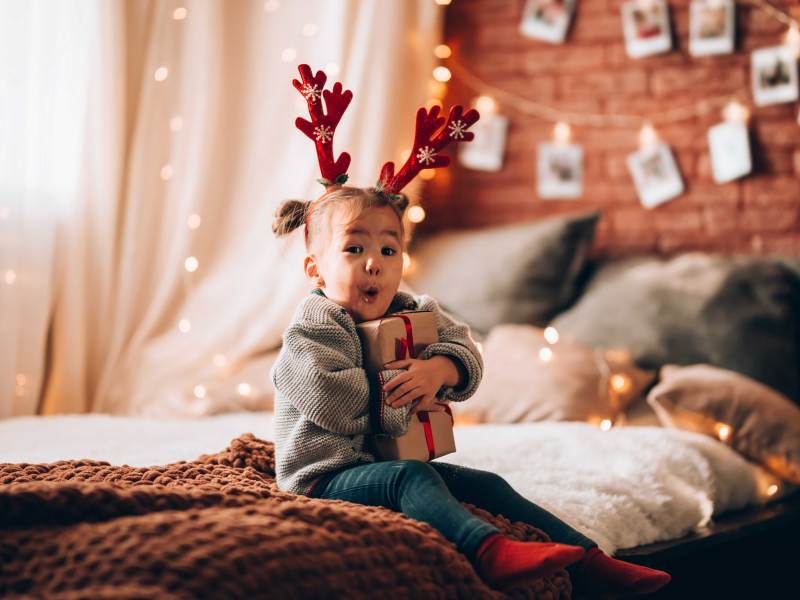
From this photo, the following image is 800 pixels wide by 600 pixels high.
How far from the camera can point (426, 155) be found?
1.44 m

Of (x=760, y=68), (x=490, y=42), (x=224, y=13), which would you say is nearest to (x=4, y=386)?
(x=224, y=13)

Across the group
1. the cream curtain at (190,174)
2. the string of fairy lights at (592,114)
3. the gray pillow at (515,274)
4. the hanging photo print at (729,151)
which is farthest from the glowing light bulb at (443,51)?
the hanging photo print at (729,151)

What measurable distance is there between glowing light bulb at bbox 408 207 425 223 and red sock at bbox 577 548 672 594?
1802 mm

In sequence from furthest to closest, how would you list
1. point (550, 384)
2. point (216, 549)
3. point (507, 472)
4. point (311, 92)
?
point (550, 384), point (507, 472), point (311, 92), point (216, 549)

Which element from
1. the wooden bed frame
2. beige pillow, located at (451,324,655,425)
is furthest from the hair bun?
beige pillow, located at (451,324,655,425)

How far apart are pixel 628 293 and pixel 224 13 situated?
149cm

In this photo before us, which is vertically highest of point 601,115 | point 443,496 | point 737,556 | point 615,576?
point 601,115

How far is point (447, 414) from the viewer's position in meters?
1.41

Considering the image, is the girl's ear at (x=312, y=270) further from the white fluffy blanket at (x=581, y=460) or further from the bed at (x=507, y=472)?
the white fluffy blanket at (x=581, y=460)

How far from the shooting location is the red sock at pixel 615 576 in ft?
3.96

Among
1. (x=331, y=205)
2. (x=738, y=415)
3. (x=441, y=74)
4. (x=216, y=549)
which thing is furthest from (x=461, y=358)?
(x=441, y=74)

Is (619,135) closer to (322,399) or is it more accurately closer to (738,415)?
(738,415)

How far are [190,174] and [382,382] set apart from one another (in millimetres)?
1612

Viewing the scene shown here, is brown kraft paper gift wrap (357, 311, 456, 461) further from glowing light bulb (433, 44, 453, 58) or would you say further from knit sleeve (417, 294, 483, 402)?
glowing light bulb (433, 44, 453, 58)
